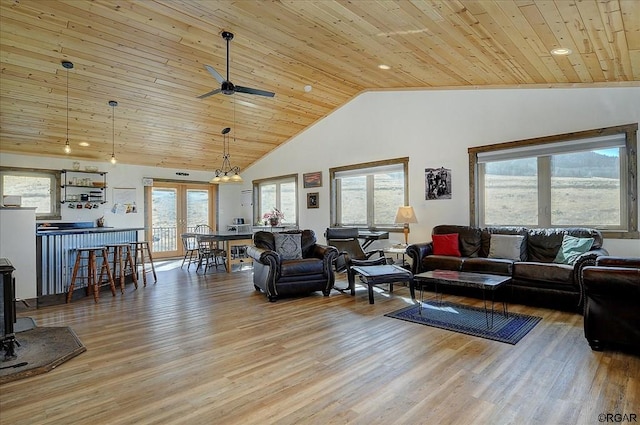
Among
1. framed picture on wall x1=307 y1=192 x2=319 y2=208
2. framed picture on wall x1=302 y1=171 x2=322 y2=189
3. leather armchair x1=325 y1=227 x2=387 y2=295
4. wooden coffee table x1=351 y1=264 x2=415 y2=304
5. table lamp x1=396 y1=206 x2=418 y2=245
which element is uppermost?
framed picture on wall x1=302 y1=171 x2=322 y2=189

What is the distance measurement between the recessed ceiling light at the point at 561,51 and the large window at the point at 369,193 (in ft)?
10.2

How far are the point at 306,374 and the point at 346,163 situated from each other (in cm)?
555

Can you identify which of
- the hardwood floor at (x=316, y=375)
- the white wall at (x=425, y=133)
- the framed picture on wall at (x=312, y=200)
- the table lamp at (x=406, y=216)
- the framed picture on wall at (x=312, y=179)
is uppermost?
the white wall at (x=425, y=133)

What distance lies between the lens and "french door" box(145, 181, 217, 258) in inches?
358

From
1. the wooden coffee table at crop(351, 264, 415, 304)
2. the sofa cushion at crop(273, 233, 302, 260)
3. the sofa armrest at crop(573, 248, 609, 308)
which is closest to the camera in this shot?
the sofa armrest at crop(573, 248, 609, 308)

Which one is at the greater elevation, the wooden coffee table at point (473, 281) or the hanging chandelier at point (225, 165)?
the hanging chandelier at point (225, 165)

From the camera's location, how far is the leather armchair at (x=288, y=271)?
15.7ft

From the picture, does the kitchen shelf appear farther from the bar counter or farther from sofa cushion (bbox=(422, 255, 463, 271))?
sofa cushion (bbox=(422, 255, 463, 271))

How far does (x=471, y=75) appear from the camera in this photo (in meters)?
5.07

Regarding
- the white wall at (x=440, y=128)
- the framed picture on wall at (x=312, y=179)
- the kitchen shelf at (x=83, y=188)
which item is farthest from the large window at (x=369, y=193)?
the kitchen shelf at (x=83, y=188)

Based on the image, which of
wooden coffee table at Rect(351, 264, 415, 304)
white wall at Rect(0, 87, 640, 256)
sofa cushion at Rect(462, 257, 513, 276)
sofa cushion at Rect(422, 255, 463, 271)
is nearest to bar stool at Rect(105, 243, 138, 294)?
white wall at Rect(0, 87, 640, 256)

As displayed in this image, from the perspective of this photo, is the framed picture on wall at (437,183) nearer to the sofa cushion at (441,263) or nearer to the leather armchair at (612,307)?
the sofa cushion at (441,263)

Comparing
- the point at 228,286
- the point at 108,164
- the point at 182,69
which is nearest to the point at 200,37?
the point at 182,69

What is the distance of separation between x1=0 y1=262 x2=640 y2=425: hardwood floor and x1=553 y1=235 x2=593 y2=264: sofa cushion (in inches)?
28.1
